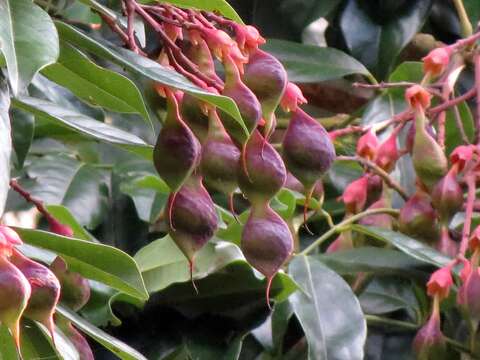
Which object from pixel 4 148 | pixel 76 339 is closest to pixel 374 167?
pixel 76 339

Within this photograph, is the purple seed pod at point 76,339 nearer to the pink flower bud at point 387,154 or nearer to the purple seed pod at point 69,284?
the purple seed pod at point 69,284

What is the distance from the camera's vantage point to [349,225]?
3.39 ft

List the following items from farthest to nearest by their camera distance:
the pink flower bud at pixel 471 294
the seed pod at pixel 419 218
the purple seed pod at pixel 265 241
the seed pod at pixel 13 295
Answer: the seed pod at pixel 419 218 < the pink flower bud at pixel 471 294 < the purple seed pod at pixel 265 241 < the seed pod at pixel 13 295

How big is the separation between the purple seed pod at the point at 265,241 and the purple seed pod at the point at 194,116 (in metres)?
0.05

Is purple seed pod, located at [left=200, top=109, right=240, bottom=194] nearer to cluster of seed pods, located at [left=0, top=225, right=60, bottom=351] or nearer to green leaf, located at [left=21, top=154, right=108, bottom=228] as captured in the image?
cluster of seed pods, located at [left=0, top=225, right=60, bottom=351]

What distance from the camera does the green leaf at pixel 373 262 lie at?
3.26ft

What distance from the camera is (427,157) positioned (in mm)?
Answer: 909

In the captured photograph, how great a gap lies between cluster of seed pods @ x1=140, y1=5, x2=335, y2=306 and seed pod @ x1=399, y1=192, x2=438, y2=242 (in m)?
0.38

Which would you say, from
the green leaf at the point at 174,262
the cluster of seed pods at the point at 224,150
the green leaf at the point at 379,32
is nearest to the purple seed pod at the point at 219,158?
the cluster of seed pods at the point at 224,150

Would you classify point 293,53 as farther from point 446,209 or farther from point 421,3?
point 446,209

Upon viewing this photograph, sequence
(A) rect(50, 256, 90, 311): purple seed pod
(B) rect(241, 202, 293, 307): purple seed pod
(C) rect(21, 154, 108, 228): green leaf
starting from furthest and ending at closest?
(C) rect(21, 154, 108, 228): green leaf < (A) rect(50, 256, 90, 311): purple seed pod < (B) rect(241, 202, 293, 307): purple seed pod

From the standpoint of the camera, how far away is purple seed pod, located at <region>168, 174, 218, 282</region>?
1.83 feet

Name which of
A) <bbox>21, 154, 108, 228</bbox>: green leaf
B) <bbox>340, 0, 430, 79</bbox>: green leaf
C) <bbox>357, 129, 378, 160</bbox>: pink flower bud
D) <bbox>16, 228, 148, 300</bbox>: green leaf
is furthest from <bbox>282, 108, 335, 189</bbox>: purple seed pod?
<bbox>340, 0, 430, 79</bbox>: green leaf

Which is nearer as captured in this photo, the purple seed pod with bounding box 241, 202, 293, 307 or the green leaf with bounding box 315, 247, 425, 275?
Answer: the purple seed pod with bounding box 241, 202, 293, 307
